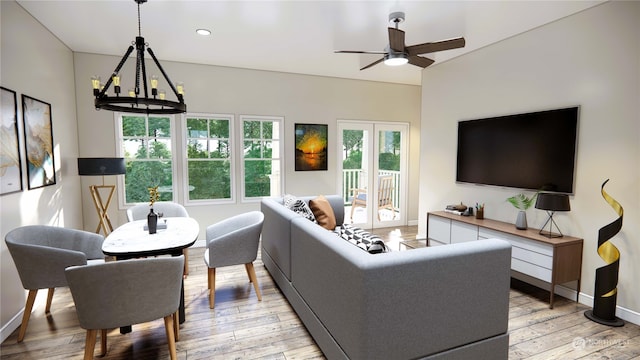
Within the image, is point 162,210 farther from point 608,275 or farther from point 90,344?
point 608,275

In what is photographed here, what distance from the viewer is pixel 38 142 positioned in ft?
10.3

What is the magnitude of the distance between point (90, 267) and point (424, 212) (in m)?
4.53

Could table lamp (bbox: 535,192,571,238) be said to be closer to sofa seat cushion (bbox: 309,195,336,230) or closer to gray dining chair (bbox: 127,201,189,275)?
sofa seat cushion (bbox: 309,195,336,230)

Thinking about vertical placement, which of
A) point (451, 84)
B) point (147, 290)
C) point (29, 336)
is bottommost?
point (29, 336)

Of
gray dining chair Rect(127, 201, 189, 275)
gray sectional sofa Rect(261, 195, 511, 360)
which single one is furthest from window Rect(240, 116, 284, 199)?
gray sectional sofa Rect(261, 195, 511, 360)

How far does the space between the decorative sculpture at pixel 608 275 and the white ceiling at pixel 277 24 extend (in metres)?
1.90

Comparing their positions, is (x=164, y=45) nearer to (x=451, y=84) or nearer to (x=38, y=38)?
(x=38, y=38)

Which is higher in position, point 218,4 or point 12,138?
point 218,4

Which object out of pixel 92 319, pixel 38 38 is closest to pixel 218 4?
pixel 38 38

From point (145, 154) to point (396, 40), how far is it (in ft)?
12.7

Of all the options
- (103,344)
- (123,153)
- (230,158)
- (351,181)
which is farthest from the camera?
(351,181)

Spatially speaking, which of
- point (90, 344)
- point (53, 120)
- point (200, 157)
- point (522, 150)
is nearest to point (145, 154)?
point (200, 157)

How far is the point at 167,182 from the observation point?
4.71 metres

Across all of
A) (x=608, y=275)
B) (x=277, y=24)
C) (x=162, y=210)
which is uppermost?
(x=277, y=24)
